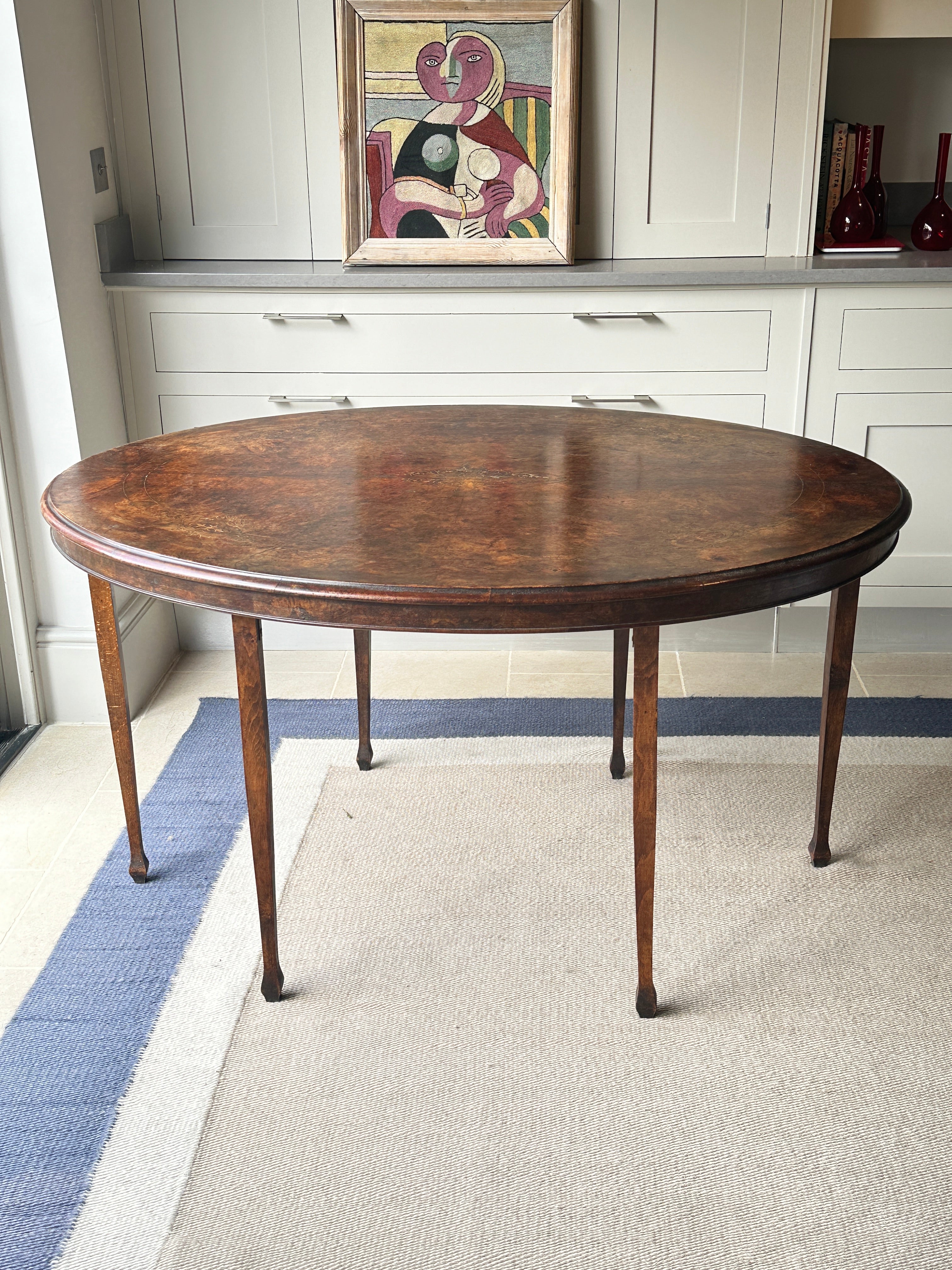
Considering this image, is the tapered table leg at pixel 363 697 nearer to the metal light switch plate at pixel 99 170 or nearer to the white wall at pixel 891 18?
the metal light switch plate at pixel 99 170

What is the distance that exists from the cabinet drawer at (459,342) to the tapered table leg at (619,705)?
2.85 ft

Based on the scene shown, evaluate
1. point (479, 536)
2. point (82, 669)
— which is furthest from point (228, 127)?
point (479, 536)

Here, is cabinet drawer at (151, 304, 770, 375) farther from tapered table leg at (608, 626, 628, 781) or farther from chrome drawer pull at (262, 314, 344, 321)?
tapered table leg at (608, 626, 628, 781)

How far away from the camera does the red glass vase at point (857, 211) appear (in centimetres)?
321

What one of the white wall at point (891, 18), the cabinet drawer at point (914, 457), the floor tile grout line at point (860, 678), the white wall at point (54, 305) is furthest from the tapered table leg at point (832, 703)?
the white wall at point (891, 18)

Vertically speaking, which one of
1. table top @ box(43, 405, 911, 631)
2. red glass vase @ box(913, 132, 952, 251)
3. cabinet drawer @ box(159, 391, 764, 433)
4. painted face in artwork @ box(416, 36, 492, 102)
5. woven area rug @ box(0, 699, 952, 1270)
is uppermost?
painted face in artwork @ box(416, 36, 492, 102)

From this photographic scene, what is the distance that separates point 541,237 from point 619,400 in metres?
0.47

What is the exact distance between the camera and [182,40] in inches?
119

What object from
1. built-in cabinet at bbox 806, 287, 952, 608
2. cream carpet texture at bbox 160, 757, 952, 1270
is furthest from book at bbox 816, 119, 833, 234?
cream carpet texture at bbox 160, 757, 952, 1270

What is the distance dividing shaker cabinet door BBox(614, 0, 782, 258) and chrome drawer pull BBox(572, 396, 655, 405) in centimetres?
45

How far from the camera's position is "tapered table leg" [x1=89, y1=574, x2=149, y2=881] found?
6.77ft

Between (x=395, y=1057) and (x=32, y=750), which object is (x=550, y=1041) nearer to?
(x=395, y=1057)

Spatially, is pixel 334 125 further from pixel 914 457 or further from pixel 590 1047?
pixel 590 1047

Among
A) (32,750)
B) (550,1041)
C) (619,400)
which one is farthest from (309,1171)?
(619,400)
